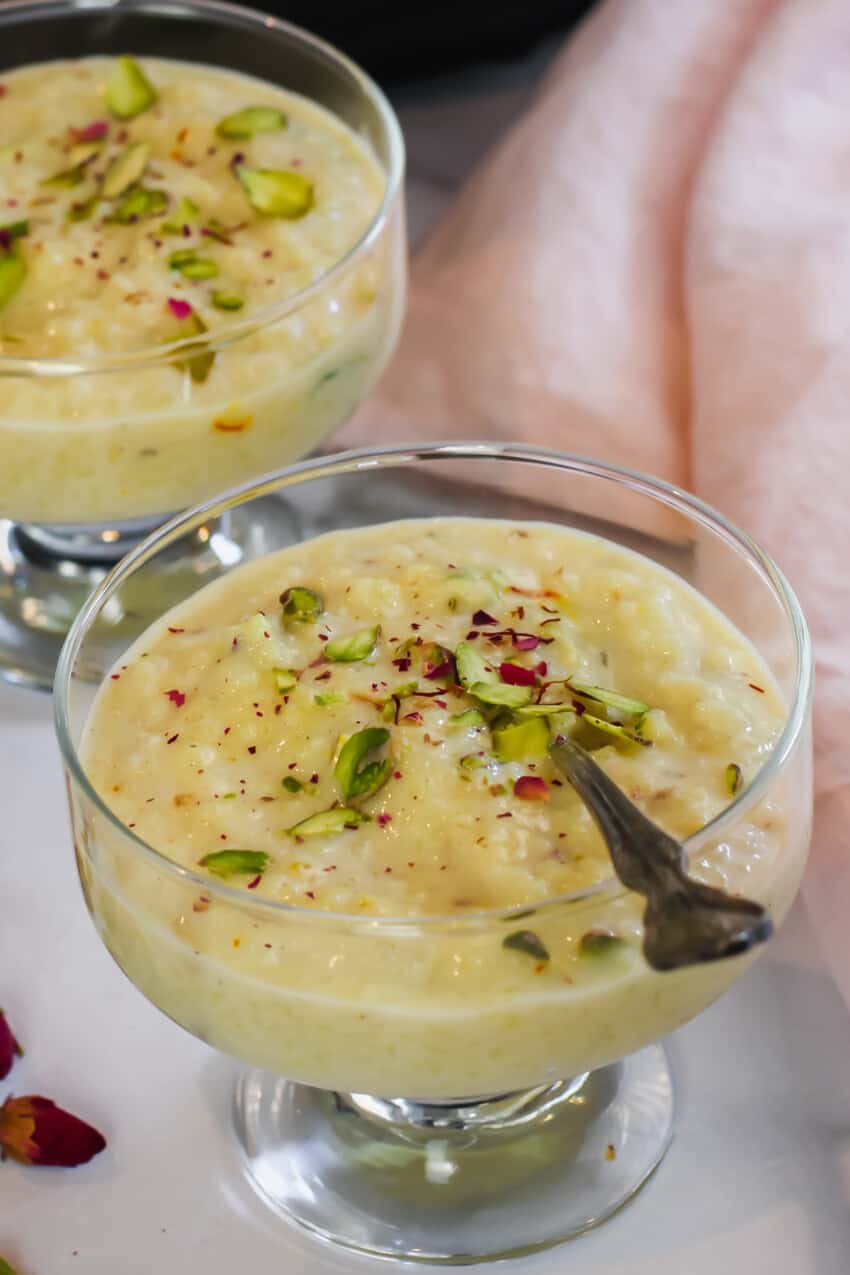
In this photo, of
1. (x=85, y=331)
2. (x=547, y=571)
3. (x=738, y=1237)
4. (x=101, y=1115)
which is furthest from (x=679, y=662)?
(x=85, y=331)

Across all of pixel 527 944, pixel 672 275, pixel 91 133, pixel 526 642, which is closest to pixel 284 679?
pixel 526 642

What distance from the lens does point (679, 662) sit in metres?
1.14

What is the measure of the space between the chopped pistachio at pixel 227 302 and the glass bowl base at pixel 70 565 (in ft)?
0.74

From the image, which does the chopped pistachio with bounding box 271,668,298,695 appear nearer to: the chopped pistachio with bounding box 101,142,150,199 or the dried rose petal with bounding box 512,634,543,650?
the dried rose petal with bounding box 512,634,543,650

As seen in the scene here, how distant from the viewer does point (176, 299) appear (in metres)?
1.52

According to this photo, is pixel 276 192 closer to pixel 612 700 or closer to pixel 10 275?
pixel 10 275

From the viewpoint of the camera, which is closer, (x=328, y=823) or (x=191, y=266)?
(x=328, y=823)

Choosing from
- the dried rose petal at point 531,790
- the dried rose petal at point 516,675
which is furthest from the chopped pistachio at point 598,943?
the dried rose petal at point 516,675

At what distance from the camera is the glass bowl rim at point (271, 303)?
1423 mm

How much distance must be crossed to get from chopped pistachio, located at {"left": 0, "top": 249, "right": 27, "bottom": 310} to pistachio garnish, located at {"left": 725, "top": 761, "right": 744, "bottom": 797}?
822mm

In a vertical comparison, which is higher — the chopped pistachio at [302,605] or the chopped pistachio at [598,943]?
the chopped pistachio at [598,943]

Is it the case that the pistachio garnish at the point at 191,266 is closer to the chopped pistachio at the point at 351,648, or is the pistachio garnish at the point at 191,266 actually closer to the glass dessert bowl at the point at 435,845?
the glass dessert bowl at the point at 435,845

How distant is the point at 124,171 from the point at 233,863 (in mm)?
880

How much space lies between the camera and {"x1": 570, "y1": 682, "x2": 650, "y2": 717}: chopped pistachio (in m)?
1.08
